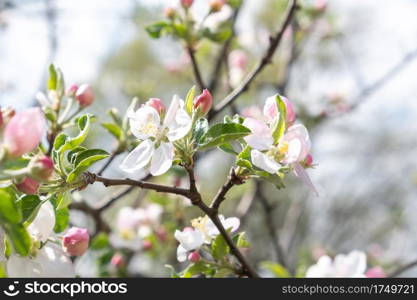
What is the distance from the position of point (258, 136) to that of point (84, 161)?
306 mm

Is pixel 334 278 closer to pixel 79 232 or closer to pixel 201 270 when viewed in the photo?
pixel 201 270

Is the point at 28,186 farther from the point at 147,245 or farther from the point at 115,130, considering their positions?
the point at 147,245

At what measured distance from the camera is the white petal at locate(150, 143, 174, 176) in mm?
956

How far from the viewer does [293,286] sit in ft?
3.93

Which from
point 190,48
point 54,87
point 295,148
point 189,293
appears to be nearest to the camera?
point 295,148

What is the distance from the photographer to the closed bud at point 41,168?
787mm

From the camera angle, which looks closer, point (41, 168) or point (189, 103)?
point (41, 168)

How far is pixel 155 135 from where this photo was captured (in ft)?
3.32

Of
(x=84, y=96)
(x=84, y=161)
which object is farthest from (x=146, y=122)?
(x=84, y=96)

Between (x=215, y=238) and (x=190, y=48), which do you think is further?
(x=190, y=48)

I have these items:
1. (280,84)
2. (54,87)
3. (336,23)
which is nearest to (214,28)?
(54,87)

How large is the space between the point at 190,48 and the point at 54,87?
21.8 inches

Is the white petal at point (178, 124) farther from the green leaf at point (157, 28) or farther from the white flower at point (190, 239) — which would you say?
the green leaf at point (157, 28)

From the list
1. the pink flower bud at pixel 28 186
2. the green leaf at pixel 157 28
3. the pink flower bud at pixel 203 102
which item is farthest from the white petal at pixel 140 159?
the green leaf at pixel 157 28
